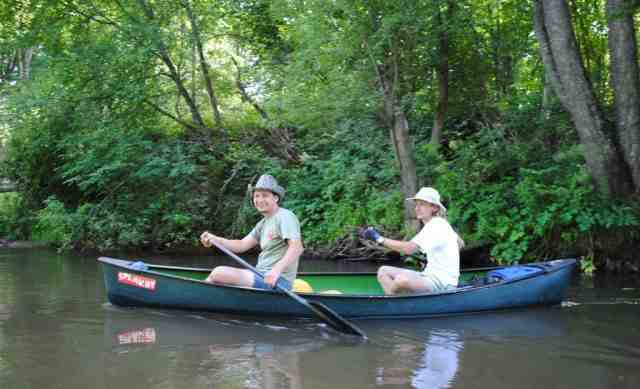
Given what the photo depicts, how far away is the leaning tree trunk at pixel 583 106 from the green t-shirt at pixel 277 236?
189 inches

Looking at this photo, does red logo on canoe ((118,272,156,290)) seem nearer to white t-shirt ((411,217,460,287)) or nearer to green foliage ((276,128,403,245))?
white t-shirt ((411,217,460,287))

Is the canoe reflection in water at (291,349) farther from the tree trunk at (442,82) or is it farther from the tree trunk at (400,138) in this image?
the tree trunk at (442,82)

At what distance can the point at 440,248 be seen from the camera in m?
6.33

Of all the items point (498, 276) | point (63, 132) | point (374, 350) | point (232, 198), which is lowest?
point (374, 350)

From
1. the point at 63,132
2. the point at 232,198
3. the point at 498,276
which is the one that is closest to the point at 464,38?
the point at 498,276

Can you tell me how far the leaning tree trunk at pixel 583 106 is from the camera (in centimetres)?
881

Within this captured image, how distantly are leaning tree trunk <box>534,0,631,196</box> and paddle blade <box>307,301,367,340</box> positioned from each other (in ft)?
15.4

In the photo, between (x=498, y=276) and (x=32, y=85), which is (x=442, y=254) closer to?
(x=498, y=276)

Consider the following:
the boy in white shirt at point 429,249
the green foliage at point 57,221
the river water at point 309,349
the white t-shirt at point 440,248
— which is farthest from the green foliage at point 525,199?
the green foliage at point 57,221

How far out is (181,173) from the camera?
14.2 meters

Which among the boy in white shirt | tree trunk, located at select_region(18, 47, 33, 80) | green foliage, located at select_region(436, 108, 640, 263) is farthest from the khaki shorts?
tree trunk, located at select_region(18, 47, 33, 80)

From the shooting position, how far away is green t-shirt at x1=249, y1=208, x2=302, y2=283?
6059 millimetres

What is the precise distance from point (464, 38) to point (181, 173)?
676 centimetres

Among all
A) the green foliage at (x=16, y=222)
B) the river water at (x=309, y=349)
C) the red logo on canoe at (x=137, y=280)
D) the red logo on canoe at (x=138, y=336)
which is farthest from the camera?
the green foliage at (x=16, y=222)
